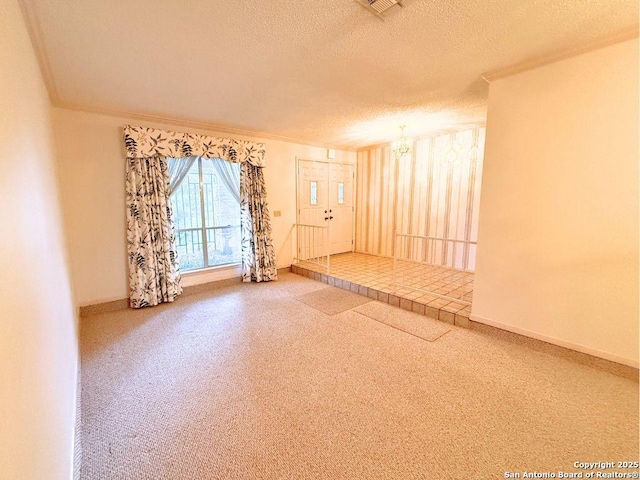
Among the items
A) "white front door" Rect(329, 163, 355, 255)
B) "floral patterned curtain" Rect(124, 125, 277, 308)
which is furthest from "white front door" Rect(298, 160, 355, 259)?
"floral patterned curtain" Rect(124, 125, 277, 308)

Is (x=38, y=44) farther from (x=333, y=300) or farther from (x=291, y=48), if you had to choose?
(x=333, y=300)

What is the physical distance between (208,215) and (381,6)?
11.8ft

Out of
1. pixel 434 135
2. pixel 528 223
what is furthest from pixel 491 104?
pixel 434 135

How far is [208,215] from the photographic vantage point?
4.34 m

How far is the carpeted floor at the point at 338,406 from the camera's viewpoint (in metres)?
1.50

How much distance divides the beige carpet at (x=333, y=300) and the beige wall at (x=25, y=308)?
251 centimetres

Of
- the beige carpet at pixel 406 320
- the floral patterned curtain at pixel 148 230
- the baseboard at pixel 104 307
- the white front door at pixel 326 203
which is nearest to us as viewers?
the beige carpet at pixel 406 320

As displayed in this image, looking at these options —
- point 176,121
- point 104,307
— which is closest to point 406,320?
point 104,307

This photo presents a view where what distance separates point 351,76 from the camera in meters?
2.52

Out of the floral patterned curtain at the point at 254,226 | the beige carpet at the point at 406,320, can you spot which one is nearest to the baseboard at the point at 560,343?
the beige carpet at the point at 406,320

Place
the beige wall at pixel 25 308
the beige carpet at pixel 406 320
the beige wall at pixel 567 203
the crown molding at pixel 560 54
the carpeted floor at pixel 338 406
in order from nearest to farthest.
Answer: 1. the beige wall at pixel 25 308
2. the carpeted floor at pixel 338 406
3. the crown molding at pixel 560 54
4. the beige wall at pixel 567 203
5. the beige carpet at pixel 406 320

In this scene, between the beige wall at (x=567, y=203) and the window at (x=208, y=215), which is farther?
the window at (x=208, y=215)

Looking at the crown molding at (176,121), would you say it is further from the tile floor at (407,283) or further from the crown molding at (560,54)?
the crown molding at (560,54)

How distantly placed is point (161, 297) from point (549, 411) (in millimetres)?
4155
